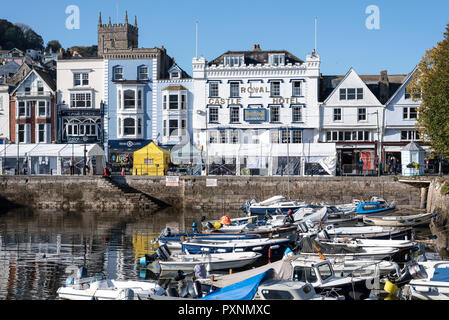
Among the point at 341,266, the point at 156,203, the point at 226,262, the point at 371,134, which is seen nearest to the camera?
the point at 341,266

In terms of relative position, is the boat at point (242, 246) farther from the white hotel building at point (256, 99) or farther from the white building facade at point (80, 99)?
the white building facade at point (80, 99)

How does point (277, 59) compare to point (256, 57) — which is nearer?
point (277, 59)

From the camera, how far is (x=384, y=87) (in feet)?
220

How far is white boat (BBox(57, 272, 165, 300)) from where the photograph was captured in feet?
63.7

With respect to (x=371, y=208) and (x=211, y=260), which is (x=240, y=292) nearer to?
(x=211, y=260)

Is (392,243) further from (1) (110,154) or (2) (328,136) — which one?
(1) (110,154)

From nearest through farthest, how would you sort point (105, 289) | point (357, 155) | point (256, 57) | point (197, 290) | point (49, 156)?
1. point (197, 290)
2. point (105, 289)
3. point (49, 156)
4. point (357, 155)
5. point (256, 57)

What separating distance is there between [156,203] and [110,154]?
14.9 metres

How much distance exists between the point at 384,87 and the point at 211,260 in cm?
4652

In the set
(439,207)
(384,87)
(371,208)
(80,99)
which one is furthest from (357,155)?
(80,99)

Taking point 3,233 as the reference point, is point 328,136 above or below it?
above

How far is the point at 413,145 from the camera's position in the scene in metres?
52.8

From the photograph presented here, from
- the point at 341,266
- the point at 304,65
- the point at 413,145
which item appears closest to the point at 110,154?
the point at 304,65

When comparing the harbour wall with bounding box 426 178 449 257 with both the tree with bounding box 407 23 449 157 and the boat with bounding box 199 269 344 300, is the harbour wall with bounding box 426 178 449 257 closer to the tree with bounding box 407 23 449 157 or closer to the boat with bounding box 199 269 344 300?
the tree with bounding box 407 23 449 157
